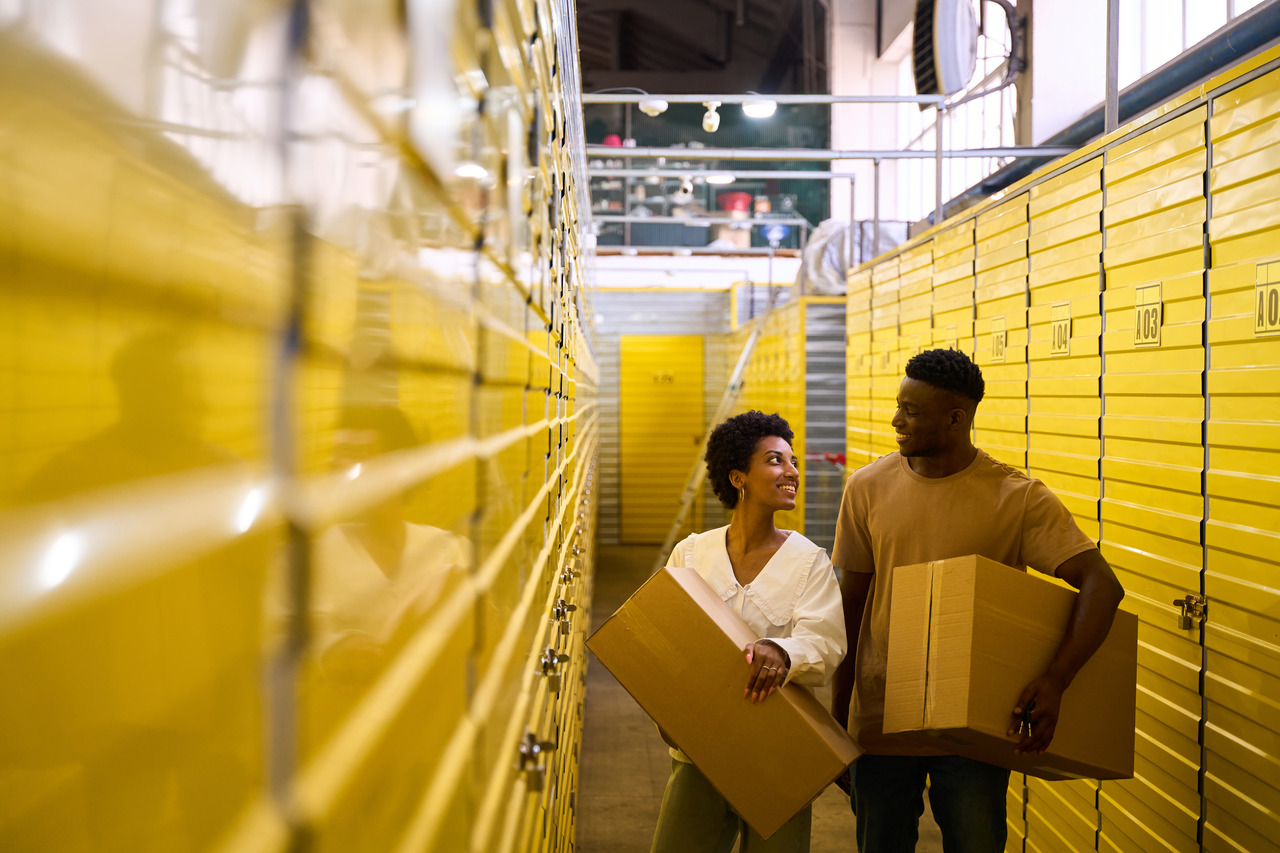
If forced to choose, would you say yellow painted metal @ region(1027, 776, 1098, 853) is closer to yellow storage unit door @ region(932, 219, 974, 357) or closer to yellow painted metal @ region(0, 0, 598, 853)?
yellow storage unit door @ region(932, 219, 974, 357)

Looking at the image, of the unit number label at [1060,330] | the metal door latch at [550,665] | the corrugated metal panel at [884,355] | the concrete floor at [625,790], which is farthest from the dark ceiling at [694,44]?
the metal door latch at [550,665]

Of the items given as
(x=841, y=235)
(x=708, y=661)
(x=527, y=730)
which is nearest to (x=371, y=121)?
(x=527, y=730)

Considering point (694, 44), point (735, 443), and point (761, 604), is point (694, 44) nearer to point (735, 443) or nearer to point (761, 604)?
point (735, 443)

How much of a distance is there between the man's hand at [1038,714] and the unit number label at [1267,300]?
3.02 feet

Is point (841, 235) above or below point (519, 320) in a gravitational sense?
above

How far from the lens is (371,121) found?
18.1 inches

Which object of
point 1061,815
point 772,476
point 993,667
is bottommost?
point 1061,815

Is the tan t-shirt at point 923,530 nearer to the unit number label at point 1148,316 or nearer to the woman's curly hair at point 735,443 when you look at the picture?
the woman's curly hair at point 735,443

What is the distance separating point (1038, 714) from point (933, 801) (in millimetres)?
517

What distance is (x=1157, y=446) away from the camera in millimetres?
2492

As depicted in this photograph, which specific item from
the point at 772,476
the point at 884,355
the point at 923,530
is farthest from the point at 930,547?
the point at 884,355

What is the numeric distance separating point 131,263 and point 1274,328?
2340mm

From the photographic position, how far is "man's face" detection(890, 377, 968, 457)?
2303mm

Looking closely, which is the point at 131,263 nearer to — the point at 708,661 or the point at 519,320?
the point at 519,320
